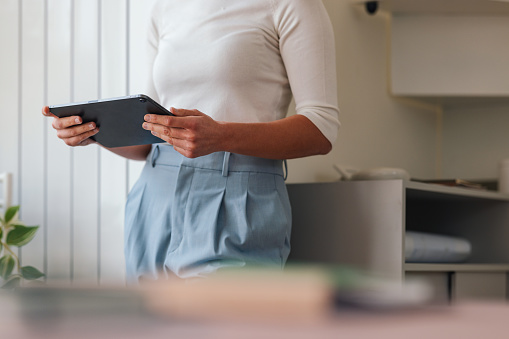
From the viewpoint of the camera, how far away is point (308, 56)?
102cm

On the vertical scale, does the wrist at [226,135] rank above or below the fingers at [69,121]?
below

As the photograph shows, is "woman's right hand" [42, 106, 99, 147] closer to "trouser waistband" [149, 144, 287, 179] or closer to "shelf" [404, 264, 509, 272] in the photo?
"trouser waistband" [149, 144, 287, 179]

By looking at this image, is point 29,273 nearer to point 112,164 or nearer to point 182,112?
point 112,164

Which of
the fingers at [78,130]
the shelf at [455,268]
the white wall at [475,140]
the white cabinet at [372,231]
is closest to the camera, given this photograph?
the fingers at [78,130]

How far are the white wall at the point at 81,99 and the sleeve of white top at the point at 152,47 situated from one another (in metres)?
0.36

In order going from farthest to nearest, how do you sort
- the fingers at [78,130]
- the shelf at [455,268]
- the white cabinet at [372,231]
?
the shelf at [455,268]
the white cabinet at [372,231]
the fingers at [78,130]

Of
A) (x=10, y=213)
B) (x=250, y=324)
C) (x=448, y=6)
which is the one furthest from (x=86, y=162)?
(x=250, y=324)

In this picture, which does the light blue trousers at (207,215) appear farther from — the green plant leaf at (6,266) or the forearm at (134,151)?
the green plant leaf at (6,266)

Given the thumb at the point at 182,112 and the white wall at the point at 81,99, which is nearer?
the thumb at the point at 182,112

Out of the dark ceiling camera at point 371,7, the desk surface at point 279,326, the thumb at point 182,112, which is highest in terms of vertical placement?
the dark ceiling camera at point 371,7

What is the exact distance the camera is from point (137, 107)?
0.85 m

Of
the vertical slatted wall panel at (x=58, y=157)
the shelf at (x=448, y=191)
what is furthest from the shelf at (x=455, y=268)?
the vertical slatted wall panel at (x=58, y=157)

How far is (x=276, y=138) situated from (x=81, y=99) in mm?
907

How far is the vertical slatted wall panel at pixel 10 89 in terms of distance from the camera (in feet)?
6.13
